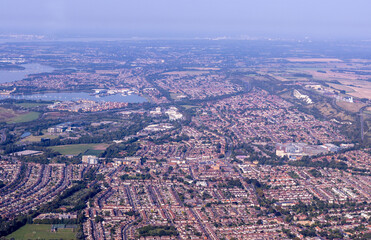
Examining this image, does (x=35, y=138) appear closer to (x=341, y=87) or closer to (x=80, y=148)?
(x=80, y=148)

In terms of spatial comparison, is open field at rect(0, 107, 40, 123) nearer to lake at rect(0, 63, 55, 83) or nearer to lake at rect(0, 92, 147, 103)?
lake at rect(0, 92, 147, 103)

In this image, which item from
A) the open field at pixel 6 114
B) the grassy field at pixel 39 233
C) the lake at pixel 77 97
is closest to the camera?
the grassy field at pixel 39 233

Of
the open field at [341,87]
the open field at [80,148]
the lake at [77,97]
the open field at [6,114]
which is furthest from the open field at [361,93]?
the open field at [6,114]

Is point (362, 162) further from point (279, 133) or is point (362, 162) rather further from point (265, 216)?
point (265, 216)

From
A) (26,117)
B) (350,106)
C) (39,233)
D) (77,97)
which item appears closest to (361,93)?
(350,106)

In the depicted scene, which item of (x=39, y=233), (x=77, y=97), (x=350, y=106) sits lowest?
(x=39, y=233)

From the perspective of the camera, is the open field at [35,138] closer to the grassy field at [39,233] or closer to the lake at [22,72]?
the grassy field at [39,233]
